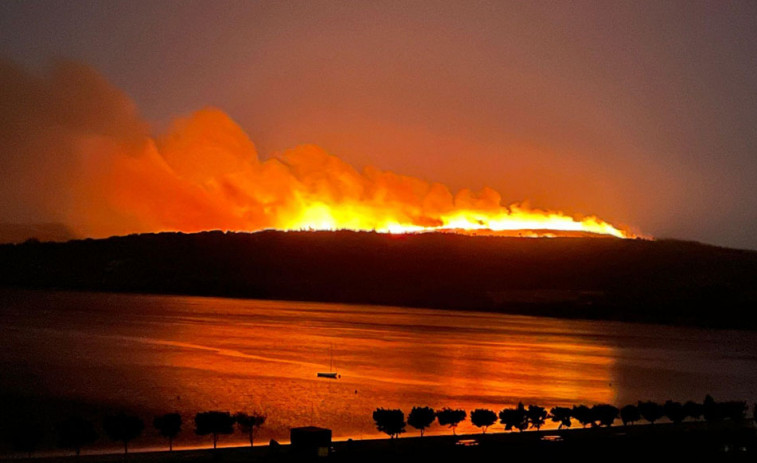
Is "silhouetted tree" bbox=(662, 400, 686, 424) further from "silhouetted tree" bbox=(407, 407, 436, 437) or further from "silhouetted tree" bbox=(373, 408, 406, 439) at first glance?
"silhouetted tree" bbox=(373, 408, 406, 439)

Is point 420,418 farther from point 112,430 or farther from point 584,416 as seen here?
point 112,430

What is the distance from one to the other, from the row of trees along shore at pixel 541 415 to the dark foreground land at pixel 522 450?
1.64 m

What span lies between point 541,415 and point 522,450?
6399mm

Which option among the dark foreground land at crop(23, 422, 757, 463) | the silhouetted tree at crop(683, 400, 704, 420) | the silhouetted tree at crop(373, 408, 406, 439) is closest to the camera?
the dark foreground land at crop(23, 422, 757, 463)

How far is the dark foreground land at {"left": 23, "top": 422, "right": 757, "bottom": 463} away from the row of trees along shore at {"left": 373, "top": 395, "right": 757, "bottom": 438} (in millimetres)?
1644

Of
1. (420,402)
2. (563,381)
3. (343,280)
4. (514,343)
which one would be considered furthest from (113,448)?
(343,280)

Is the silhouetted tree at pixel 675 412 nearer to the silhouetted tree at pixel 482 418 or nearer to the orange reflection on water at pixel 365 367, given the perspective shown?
the silhouetted tree at pixel 482 418

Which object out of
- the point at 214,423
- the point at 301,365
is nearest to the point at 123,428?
Answer: the point at 214,423

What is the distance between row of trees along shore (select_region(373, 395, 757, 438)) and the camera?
29125 millimetres

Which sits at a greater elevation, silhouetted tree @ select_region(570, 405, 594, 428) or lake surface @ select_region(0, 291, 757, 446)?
lake surface @ select_region(0, 291, 757, 446)

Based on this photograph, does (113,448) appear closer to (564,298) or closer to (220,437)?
(220,437)

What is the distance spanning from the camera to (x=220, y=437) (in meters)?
32.1

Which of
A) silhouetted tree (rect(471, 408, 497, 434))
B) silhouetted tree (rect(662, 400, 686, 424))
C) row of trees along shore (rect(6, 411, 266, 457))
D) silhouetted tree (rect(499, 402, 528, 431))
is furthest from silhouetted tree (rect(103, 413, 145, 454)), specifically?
silhouetted tree (rect(662, 400, 686, 424))

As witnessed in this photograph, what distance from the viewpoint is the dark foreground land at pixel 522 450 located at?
23.1 metres
